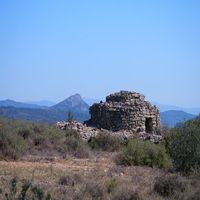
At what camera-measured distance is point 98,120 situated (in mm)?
36312

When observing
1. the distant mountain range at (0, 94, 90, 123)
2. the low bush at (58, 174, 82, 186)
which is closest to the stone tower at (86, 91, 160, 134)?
the low bush at (58, 174, 82, 186)

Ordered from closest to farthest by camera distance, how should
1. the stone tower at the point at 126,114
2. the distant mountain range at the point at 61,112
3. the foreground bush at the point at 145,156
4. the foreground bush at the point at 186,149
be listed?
the foreground bush at the point at 186,149 < the foreground bush at the point at 145,156 < the stone tower at the point at 126,114 < the distant mountain range at the point at 61,112

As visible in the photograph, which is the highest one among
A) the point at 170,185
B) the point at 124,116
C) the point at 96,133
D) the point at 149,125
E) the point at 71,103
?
the point at 71,103

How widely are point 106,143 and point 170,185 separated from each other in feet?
52.4

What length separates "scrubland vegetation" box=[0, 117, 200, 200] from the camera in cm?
1266

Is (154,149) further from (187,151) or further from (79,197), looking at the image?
(79,197)

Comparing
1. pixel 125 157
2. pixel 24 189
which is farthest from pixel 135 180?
pixel 24 189

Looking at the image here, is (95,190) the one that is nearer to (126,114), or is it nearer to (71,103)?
(126,114)

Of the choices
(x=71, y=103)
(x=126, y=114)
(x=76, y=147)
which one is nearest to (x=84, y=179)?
(x=76, y=147)

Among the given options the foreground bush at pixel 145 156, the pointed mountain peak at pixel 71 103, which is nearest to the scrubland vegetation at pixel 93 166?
the foreground bush at pixel 145 156

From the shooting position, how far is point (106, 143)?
96.5 feet

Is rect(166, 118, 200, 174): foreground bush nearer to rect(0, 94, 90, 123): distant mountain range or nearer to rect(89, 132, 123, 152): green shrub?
rect(89, 132, 123, 152): green shrub

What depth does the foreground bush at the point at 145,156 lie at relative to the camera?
2067cm

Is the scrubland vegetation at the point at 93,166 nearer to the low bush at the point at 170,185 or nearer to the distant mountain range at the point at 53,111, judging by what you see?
the low bush at the point at 170,185
